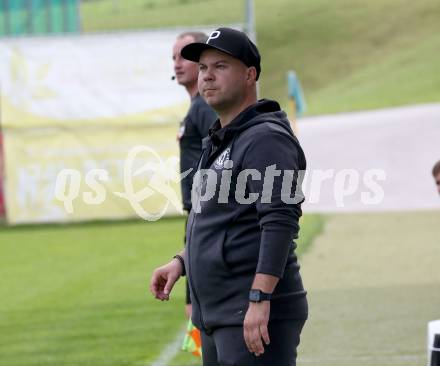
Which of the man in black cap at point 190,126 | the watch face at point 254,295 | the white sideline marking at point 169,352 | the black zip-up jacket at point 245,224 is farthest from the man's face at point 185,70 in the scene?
the watch face at point 254,295

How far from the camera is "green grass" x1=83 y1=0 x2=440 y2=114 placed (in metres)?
44.7

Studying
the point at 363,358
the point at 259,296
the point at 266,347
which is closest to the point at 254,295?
the point at 259,296

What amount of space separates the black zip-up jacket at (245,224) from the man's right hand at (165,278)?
405 mm

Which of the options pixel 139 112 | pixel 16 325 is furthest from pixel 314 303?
pixel 139 112

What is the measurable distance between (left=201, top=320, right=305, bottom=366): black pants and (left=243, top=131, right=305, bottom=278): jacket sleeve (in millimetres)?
278

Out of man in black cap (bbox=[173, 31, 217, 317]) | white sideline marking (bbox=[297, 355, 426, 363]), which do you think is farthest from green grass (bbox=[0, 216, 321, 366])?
man in black cap (bbox=[173, 31, 217, 317])

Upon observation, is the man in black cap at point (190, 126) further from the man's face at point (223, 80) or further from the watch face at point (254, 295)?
the watch face at point (254, 295)

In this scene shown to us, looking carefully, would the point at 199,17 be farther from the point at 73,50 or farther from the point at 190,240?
the point at 190,240

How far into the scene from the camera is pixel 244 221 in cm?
454

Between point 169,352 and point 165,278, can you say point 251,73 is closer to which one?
point 165,278

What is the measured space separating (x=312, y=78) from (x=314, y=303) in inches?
1645

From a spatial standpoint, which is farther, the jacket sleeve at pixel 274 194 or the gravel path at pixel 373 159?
the gravel path at pixel 373 159

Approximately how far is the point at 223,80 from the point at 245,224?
0.57 metres

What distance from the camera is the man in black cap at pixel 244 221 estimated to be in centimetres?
438
